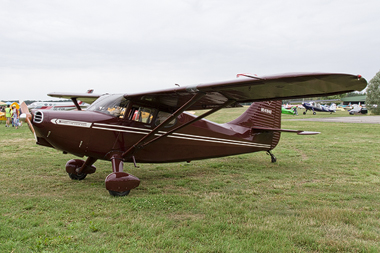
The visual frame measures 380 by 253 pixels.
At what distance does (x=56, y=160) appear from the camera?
27.2ft

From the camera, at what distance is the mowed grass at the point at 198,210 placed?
3.14 metres

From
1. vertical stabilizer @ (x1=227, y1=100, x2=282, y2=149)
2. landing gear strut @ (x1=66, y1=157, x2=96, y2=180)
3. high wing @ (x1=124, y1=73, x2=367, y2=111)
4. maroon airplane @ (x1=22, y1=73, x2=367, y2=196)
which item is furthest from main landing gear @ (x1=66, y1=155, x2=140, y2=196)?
vertical stabilizer @ (x1=227, y1=100, x2=282, y2=149)

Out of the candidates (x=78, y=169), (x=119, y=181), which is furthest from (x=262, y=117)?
(x=78, y=169)

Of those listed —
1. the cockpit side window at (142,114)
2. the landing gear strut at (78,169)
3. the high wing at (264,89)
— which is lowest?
the landing gear strut at (78,169)

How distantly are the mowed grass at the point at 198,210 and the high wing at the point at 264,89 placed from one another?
1773 mm

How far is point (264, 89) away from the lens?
439cm

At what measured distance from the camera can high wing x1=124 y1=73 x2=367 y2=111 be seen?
3.54 metres

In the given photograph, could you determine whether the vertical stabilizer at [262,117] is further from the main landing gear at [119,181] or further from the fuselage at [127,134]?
the main landing gear at [119,181]

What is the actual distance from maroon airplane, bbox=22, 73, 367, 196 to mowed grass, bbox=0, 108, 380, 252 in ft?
1.77

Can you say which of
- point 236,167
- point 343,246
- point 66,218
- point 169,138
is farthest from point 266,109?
point 66,218

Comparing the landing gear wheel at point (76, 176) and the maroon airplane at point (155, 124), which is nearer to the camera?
the maroon airplane at point (155, 124)

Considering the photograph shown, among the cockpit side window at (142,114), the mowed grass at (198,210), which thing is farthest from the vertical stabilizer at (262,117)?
the cockpit side window at (142,114)

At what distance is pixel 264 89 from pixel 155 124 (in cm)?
260

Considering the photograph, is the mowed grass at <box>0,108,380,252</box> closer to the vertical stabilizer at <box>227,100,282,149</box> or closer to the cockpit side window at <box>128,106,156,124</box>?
the vertical stabilizer at <box>227,100,282,149</box>
